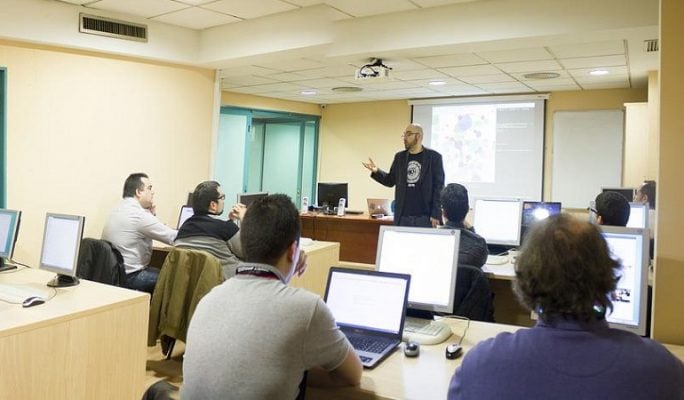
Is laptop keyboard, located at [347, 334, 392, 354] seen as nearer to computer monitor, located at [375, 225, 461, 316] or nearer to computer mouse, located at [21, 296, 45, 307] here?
computer monitor, located at [375, 225, 461, 316]

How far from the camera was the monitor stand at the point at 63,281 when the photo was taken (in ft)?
9.04

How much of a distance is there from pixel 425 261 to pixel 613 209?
1183mm

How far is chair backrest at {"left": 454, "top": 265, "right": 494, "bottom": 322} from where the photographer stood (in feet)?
8.49

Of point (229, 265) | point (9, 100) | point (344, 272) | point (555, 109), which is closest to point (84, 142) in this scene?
point (9, 100)

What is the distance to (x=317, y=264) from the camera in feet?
14.0

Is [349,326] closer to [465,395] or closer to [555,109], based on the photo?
[465,395]

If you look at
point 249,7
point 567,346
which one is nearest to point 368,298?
point 567,346

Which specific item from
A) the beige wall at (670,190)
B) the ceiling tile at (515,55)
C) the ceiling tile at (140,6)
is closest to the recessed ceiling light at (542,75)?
the ceiling tile at (515,55)

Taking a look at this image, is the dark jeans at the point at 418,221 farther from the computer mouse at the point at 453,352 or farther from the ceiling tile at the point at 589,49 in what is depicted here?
the computer mouse at the point at 453,352

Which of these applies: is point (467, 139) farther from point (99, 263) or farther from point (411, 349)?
point (411, 349)

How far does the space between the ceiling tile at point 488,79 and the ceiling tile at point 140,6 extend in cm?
335

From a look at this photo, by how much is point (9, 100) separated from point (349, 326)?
372cm

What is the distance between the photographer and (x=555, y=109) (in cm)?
712

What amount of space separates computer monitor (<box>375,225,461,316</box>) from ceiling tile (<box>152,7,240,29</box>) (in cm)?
325
